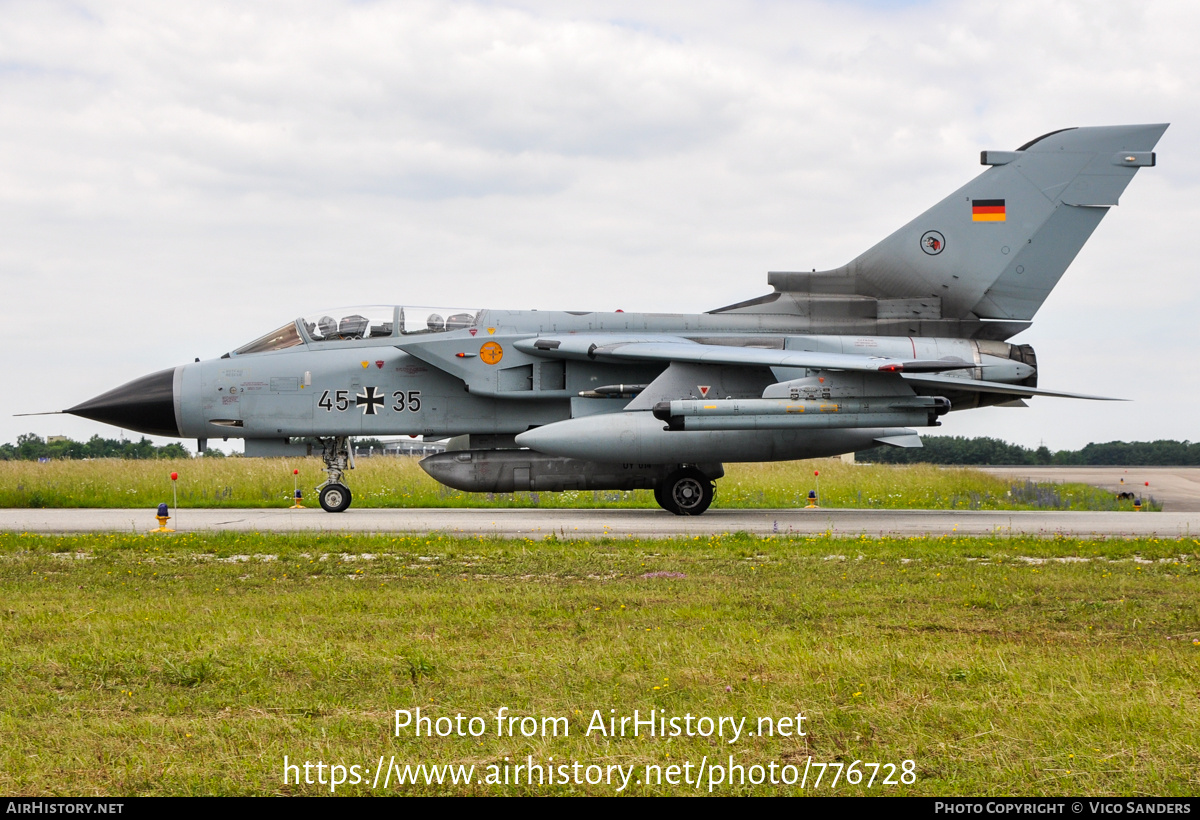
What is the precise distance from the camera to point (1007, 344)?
1720cm

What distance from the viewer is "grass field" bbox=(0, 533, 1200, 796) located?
370 cm

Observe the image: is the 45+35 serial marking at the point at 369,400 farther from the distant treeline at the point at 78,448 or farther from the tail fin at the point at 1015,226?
the distant treeline at the point at 78,448

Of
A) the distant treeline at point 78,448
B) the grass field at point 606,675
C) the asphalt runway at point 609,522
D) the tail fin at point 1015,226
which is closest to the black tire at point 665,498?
the asphalt runway at point 609,522

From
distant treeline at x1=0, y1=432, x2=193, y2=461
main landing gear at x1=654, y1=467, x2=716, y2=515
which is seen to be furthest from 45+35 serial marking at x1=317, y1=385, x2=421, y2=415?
distant treeline at x1=0, y1=432, x2=193, y2=461

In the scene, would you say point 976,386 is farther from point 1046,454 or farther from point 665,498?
point 1046,454

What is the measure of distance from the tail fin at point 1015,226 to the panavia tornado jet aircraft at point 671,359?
2 centimetres

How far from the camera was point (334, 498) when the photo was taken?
17141mm

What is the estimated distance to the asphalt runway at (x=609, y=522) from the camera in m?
13.2

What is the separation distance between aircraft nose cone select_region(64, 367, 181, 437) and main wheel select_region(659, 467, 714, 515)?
816 centimetres

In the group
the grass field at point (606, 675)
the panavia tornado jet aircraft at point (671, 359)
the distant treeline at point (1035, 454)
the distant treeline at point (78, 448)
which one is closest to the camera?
the grass field at point (606, 675)

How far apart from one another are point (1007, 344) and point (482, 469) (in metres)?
9.10

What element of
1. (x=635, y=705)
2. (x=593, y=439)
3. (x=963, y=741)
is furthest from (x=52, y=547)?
(x=963, y=741)
